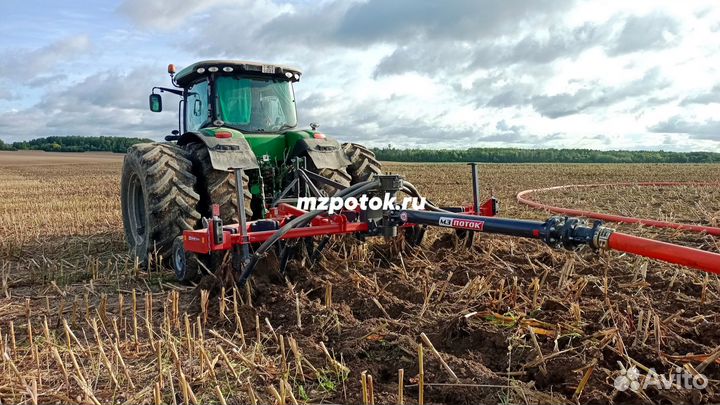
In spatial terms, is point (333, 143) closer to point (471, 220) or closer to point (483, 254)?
point (483, 254)

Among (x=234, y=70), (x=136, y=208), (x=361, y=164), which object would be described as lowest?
(x=136, y=208)

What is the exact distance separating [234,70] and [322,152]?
1.26 m

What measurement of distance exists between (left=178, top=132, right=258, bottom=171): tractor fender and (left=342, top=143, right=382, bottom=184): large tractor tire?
132cm

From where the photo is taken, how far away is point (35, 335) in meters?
3.63

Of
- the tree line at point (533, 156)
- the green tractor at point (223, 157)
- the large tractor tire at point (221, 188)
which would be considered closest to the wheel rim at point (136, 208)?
the green tractor at point (223, 157)

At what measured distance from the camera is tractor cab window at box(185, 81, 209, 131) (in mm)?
6090

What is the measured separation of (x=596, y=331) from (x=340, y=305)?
1448 mm

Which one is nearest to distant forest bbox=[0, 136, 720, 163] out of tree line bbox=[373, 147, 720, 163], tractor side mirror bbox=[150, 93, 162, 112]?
tree line bbox=[373, 147, 720, 163]

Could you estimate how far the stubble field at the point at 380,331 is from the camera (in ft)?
8.23

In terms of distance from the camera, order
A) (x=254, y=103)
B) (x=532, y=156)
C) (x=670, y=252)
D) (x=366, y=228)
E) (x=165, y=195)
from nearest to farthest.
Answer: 1. (x=670, y=252)
2. (x=366, y=228)
3. (x=165, y=195)
4. (x=254, y=103)
5. (x=532, y=156)

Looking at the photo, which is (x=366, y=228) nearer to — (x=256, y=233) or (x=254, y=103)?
(x=256, y=233)

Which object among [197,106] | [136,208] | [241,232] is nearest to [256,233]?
[241,232]

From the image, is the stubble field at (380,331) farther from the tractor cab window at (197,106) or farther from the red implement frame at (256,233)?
the tractor cab window at (197,106)

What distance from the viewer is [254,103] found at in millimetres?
6117
